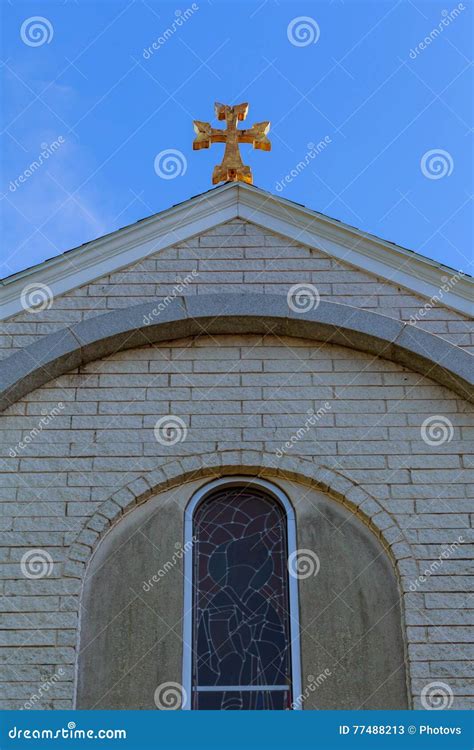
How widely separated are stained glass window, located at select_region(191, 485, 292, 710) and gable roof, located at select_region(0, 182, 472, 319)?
243 cm

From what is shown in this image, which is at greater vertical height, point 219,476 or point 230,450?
point 230,450

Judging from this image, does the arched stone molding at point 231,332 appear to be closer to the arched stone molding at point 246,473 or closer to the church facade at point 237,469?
the church facade at point 237,469

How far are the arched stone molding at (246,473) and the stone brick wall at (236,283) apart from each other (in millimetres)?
1699

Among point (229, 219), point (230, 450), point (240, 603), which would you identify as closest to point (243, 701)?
point (240, 603)

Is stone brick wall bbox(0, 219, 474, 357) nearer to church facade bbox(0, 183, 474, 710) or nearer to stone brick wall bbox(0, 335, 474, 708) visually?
church facade bbox(0, 183, 474, 710)

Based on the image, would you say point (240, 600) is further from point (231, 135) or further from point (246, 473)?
point (231, 135)

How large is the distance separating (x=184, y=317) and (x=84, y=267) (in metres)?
1.10

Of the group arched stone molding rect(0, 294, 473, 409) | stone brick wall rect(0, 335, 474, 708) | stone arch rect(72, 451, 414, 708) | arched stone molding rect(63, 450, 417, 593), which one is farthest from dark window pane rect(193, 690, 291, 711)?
arched stone molding rect(0, 294, 473, 409)

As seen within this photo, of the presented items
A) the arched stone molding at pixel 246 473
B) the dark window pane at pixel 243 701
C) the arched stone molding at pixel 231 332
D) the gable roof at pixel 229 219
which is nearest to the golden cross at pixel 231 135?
the gable roof at pixel 229 219

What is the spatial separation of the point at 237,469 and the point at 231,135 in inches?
154

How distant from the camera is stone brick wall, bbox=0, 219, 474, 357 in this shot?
13.1 m

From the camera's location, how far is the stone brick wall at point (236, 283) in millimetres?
13062

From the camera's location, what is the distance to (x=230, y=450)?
40.7ft

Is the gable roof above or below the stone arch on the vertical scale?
above
